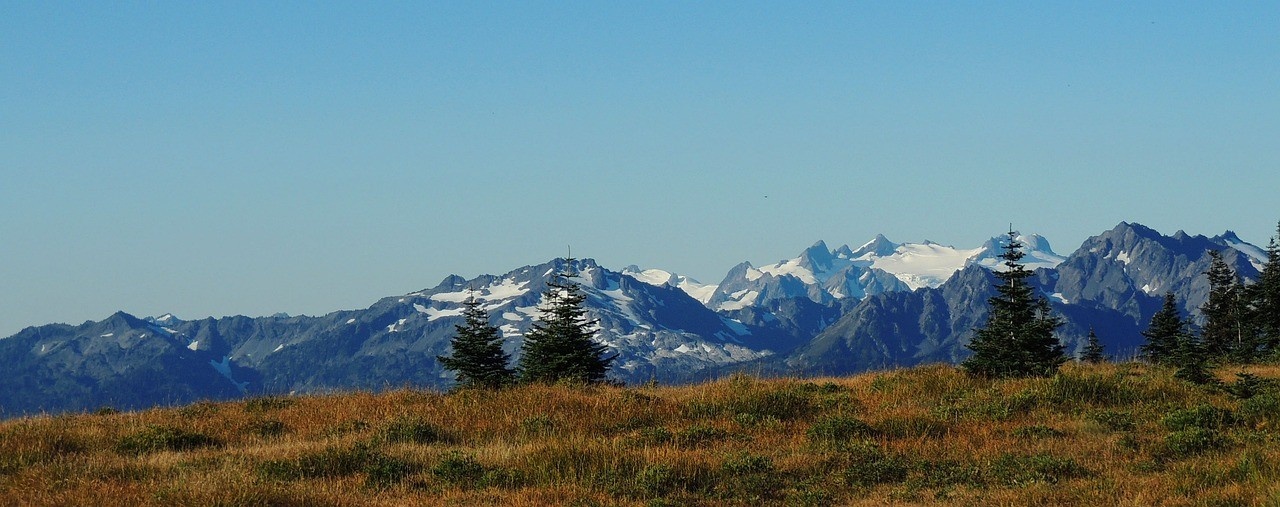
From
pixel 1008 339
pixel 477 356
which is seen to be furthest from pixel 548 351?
pixel 1008 339

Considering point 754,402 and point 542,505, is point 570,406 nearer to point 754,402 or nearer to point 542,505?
point 754,402

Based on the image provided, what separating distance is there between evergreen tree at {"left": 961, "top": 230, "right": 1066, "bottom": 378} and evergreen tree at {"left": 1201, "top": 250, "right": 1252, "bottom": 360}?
43.9m

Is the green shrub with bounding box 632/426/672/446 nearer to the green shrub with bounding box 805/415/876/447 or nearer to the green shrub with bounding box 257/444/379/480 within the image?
the green shrub with bounding box 805/415/876/447

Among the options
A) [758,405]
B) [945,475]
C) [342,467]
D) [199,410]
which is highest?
[199,410]

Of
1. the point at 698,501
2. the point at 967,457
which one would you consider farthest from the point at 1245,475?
the point at 698,501

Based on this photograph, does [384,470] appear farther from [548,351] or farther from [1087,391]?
[548,351]

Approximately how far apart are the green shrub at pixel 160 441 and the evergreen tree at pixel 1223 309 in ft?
218

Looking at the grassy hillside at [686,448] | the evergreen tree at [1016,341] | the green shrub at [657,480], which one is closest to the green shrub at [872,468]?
the grassy hillside at [686,448]

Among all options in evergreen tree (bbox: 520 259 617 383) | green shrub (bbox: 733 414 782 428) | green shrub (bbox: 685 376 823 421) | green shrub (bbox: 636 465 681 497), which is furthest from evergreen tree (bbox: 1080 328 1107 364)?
green shrub (bbox: 636 465 681 497)

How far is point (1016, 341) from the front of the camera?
27656mm

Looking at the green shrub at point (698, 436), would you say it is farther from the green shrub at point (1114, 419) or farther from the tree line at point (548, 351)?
the tree line at point (548, 351)

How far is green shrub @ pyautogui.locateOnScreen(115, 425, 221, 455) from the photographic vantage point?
17531 mm

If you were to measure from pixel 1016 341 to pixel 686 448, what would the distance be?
44.9 ft

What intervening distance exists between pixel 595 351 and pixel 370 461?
28625mm
